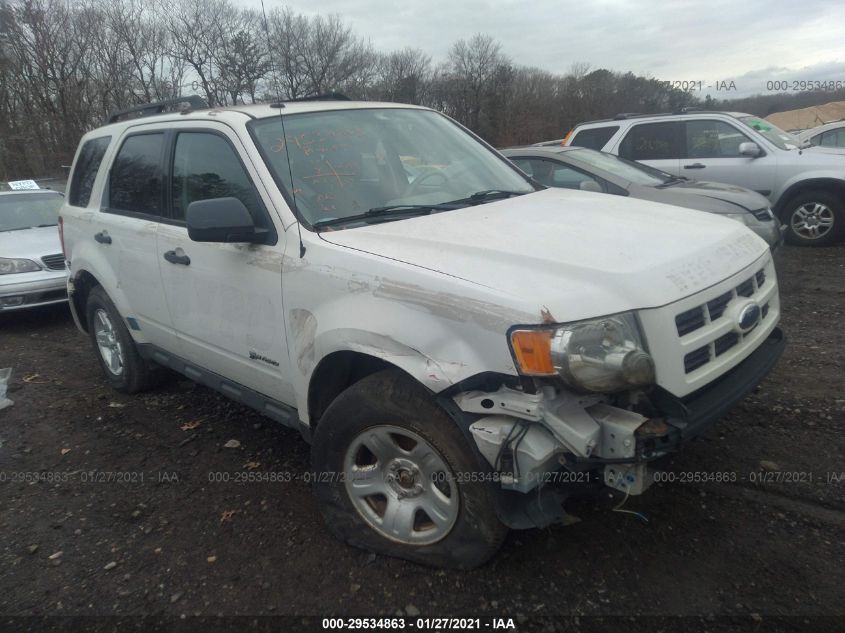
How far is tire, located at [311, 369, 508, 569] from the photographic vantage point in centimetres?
232

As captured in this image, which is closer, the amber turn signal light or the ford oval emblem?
the amber turn signal light

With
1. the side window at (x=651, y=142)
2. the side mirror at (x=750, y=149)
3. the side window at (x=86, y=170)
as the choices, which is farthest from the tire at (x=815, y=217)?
the side window at (x=86, y=170)

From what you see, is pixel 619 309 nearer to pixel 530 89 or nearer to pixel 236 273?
pixel 236 273

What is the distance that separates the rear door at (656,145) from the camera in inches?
337

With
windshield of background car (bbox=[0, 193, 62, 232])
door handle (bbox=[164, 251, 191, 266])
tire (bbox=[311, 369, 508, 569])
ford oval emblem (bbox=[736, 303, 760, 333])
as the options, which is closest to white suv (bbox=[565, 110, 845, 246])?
ford oval emblem (bbox=[736, 303, 760, 333])

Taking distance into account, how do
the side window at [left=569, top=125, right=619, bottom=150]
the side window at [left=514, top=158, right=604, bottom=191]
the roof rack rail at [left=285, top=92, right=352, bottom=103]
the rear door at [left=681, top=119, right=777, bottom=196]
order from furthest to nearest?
the side window at [left=569, top=125, right=619, bottom=150]
the rear door at [left=681, top=119, right=777, bottom=196]
the side window at [left=514, top=158, right=604, bottom=191]
the roof rack rail at [left=285, top=92, right=352, bottom=103]

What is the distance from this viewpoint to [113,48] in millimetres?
32312

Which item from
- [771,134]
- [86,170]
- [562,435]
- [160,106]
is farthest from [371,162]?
[771,134]

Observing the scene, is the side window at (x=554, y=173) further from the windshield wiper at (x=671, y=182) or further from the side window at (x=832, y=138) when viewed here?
the side window at (x=832, y=138)

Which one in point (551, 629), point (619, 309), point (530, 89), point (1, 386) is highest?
point (530, 89)

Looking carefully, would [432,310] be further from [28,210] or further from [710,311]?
[28,210]

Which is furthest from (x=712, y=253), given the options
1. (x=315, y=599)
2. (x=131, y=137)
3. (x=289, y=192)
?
(x=131, y=137)

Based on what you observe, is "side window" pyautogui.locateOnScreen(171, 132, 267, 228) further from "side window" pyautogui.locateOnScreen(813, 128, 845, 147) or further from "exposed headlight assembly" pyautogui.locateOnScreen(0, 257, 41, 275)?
"side window" pyautogui.locateOnScreen(813, 128, 845, 147)

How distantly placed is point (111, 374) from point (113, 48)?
110ft
